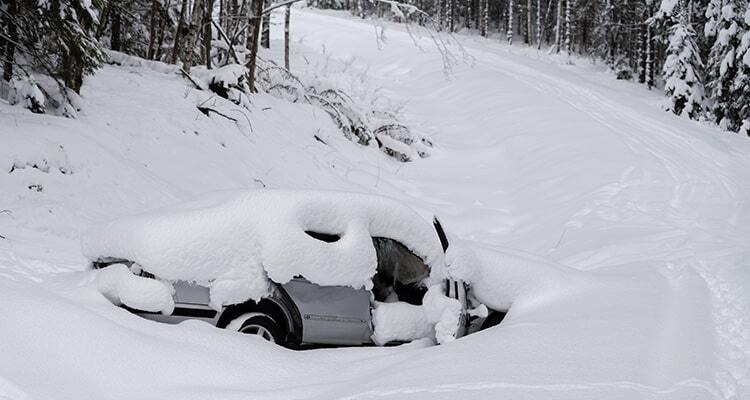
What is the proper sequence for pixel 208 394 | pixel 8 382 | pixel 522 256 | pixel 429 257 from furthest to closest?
pixel 522 256
pixel 429 257
pixel 208 394
pixel 8 382

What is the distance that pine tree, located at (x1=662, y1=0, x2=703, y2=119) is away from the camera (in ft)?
82.0

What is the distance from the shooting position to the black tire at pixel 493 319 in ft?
20.8

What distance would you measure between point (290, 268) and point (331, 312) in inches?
22.3

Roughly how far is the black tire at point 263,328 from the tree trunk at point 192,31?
9.63 meters

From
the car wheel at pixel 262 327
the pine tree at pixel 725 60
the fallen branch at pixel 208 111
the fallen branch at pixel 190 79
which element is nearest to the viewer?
the car wheel at pixel 262 327

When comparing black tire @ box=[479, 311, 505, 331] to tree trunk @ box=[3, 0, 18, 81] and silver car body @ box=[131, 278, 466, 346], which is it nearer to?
silver car body @ box=[131, 278, 466, 346]

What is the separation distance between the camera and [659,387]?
4047mm

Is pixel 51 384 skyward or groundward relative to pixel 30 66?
groundward

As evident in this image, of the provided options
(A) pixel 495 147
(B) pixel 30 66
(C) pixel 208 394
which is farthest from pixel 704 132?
(C) pixel 208 394

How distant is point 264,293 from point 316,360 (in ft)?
2.31

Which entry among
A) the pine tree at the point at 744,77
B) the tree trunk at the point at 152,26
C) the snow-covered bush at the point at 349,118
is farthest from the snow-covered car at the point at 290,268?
the pine tree at the point at 744,77

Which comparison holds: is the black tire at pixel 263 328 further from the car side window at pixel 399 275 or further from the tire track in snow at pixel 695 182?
the tire track in snow at pixel 695 182

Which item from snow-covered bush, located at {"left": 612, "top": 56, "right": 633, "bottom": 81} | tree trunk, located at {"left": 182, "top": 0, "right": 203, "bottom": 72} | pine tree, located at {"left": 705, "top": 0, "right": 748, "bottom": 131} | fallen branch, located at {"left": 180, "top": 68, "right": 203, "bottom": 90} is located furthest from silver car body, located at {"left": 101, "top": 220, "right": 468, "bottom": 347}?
snow-covered bush, located at {"left": 612, "top": 56, "right": 633, "bottom": 81}

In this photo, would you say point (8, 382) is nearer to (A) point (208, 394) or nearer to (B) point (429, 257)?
(A) point (208, 394)
